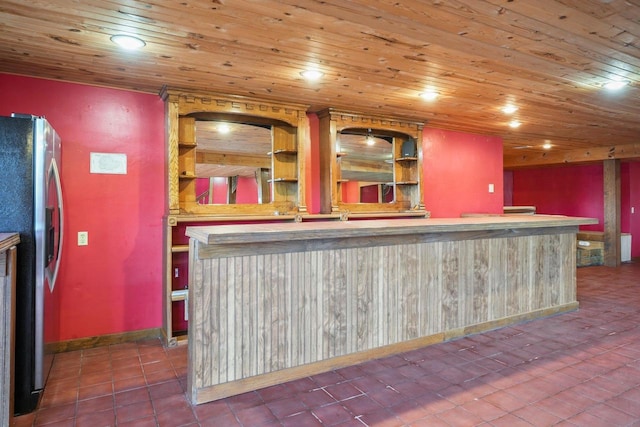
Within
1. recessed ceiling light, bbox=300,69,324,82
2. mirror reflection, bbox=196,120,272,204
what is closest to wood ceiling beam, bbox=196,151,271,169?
mirror reflection, bbox=196,120,272,204

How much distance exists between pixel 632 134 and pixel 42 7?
276 inches

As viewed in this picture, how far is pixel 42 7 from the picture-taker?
2.00 meters

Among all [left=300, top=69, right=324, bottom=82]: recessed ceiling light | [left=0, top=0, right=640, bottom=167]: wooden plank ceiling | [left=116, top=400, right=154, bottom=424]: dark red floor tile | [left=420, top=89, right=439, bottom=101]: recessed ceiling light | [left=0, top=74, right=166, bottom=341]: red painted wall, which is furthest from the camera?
[left=420, top=89, right=439, bottom=101]: recessed ceiling light

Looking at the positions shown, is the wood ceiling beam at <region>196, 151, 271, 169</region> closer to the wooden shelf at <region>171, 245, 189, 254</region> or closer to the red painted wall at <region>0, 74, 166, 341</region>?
the red painted wall at <region>0, 74, 166, 341</region>

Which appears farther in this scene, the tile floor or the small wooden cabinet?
the small wooden cabinet

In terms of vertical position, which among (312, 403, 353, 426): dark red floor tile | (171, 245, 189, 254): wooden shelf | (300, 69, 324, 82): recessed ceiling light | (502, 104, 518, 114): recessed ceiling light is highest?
(502, 104, 518, 114): recessed ceiling light

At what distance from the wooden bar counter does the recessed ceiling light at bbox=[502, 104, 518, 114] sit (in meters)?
1.28

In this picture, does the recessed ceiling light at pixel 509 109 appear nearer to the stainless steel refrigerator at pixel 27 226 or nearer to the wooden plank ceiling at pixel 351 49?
the wooden plank ceiling at pixel 351 49

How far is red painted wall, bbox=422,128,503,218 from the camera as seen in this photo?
522 centimetres

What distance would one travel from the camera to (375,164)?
4848mm

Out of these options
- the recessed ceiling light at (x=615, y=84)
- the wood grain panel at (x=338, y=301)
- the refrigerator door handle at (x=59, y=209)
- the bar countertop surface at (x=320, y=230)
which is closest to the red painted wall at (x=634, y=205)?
the recessed ceiling light at (x=615, y=84)

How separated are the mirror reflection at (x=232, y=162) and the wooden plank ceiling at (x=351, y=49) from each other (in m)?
0.48

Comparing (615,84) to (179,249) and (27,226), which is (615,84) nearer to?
(179,249)

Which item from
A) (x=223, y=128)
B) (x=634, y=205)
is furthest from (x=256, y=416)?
(x=634, y=205)
